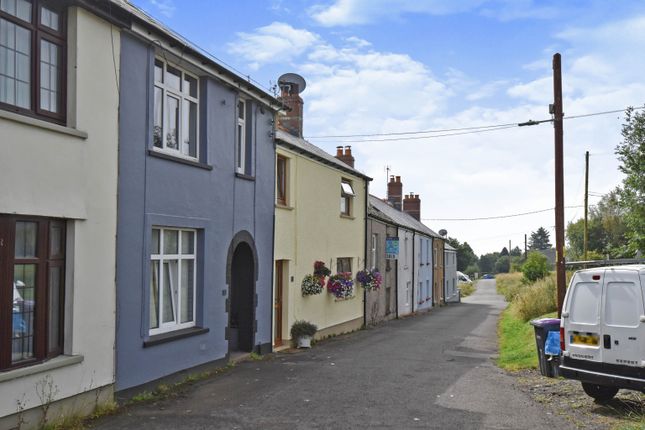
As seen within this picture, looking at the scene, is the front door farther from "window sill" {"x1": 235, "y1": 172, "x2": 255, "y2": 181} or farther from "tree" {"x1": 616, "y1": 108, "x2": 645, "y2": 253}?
"tree" {"x1": 616, "y1": 108, "x2": 645, "y2": 253}

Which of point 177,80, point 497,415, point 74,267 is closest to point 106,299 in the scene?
point 74,267

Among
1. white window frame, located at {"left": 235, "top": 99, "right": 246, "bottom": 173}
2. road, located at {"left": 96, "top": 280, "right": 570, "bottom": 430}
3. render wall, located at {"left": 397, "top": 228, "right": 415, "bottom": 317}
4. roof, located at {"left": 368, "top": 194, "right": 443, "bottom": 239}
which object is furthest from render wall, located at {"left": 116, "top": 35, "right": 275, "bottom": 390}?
render wall, located at {"left": 397, "top": 228, "right": 415, "bottom": 317}

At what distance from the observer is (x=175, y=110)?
37.8 feet

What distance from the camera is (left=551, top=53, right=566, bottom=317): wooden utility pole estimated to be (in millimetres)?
15148

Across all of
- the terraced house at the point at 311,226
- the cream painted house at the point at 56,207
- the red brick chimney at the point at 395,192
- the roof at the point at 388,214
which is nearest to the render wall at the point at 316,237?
the terraced house at the point at 311,226

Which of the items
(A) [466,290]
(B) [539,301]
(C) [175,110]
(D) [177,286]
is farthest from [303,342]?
(A) [466,290]

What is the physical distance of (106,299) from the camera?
30.0 ft

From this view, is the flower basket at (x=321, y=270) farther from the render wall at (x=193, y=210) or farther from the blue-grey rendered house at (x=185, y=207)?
the blue-grey rendered house at (x=185, y=207)

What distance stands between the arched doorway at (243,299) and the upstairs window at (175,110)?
3.53 metres

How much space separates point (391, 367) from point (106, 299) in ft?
23.4

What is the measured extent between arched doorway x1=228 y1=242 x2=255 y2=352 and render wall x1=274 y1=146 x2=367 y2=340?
1452 millimetres

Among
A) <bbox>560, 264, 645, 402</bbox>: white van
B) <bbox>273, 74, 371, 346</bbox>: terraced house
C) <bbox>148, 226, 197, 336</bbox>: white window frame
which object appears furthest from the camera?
<bbox>273, 74, 371, 346</bbox>: terraced house

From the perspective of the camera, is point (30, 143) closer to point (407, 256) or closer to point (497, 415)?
point (497, 415)

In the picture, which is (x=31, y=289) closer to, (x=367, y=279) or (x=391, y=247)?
(x=367, y=279)
